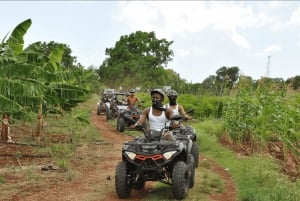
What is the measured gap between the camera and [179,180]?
801cm

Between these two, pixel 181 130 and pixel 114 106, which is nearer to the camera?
pixel 181 130

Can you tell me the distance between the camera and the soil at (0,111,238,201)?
871cm

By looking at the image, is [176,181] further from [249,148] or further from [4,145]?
[4,145]

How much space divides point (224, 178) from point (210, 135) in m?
6.00

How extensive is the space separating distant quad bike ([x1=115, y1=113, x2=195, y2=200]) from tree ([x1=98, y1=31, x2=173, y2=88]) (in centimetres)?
5158

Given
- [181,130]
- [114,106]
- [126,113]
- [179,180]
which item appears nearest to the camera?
[179,180]

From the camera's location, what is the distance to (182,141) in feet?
29.7

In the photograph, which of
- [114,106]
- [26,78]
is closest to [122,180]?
[26,78]

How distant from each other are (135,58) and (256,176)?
175 ft

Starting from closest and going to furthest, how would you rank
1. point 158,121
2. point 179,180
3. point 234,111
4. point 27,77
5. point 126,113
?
point 179,180 < point 158,121 < point 27,77 < point 234,111 < point 126,113

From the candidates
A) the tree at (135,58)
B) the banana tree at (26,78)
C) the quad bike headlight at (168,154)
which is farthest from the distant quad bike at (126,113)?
the tree at (135,58)

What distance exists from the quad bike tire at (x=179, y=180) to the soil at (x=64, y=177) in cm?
85

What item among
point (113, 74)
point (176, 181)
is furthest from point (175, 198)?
point (113, 74)

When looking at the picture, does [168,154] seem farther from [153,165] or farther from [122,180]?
[122,180]
